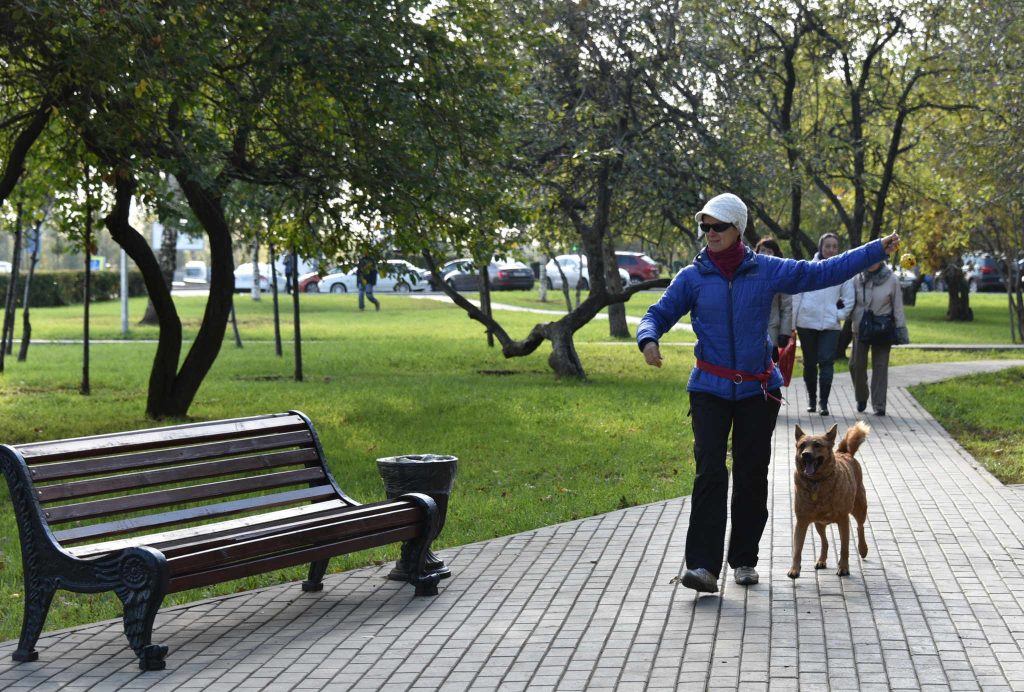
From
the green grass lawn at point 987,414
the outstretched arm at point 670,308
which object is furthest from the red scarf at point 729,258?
the green grass lawn at point 987,414

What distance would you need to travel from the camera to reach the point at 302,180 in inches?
538

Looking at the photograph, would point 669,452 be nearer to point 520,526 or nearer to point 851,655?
point 520,526

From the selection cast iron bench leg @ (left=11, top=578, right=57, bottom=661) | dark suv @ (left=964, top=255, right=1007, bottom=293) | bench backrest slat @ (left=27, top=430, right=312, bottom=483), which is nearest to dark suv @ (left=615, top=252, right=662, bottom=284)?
dark suv @ (left=964, top=255, right=1007, bottom=293)

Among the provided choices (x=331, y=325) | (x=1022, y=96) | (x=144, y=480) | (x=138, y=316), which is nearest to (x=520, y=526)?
(x=144, y=480)

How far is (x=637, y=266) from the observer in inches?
2324

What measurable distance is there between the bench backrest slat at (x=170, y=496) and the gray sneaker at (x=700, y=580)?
77.4 inches

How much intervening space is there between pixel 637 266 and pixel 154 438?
5312 cm

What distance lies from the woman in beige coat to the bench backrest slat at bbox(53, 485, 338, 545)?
27.3 feet

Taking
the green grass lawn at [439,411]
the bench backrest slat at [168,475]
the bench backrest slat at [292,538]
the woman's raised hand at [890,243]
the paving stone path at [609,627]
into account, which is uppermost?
the woman's raised hand at [890,243]

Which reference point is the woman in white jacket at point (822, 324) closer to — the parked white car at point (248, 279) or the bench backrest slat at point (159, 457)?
the bench backrest slat at point (159, 457)

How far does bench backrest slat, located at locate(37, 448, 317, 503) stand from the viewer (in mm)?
5922

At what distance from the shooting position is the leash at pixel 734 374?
6645mm

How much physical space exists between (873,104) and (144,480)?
18846 millimetres

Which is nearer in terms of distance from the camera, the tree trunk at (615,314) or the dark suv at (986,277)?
the tree trunk at (615,314)
